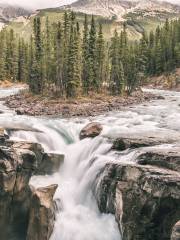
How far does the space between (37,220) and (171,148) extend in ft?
39.0

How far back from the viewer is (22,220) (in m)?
30.7

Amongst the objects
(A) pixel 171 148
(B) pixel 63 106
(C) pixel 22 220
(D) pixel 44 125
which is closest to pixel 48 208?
(C) pixel 22 220

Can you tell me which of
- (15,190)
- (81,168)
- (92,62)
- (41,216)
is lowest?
(41,216)

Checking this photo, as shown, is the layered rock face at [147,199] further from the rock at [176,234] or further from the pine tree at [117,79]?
the pine tree at [117,79]

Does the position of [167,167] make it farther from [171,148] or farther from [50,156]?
[50,156]

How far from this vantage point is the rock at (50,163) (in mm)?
34822

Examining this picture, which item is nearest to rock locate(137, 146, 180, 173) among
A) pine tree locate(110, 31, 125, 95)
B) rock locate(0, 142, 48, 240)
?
rock locate(0, 142, 48, 240)

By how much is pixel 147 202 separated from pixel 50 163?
1239 centimetres

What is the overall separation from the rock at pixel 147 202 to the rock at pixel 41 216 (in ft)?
14.7

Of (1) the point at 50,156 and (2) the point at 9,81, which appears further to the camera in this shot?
(2) the point at 9,81

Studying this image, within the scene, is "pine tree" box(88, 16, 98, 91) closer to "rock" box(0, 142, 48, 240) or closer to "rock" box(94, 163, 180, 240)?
"rock" box(0, 142, 48, 240)

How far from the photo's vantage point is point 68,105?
2960 inches

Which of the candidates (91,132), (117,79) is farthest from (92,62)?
(91,132)

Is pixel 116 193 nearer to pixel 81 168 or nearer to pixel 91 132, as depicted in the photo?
pixel 81 168
